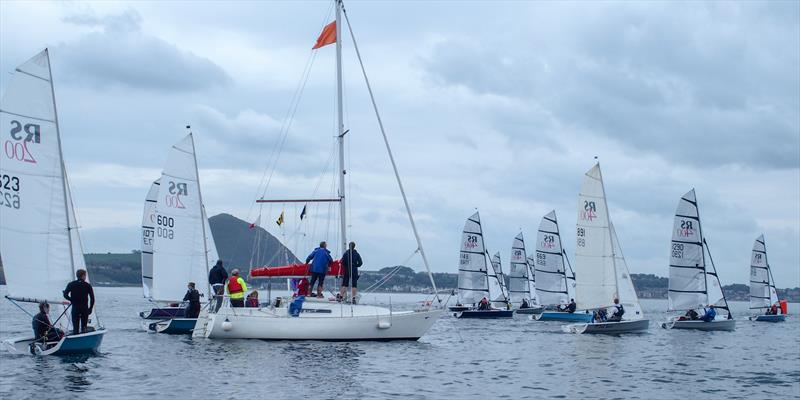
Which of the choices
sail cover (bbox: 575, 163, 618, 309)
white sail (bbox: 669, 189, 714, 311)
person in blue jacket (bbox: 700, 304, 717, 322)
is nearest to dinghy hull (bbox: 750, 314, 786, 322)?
white sail (bbox: 669, 189, 714, 311)

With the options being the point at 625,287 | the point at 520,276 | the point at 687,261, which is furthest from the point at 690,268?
the point at 520,276

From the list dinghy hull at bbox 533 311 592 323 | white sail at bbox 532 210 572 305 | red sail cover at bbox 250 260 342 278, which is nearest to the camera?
red sail cover at bbox 250 260 342 278

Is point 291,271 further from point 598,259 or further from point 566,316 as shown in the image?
point 566,316

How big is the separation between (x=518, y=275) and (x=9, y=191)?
182 feet

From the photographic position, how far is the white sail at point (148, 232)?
4696 cm

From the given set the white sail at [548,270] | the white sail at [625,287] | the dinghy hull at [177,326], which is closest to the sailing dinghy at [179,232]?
the dinghy hull at [177,326]

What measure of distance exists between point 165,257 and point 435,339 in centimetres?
1124

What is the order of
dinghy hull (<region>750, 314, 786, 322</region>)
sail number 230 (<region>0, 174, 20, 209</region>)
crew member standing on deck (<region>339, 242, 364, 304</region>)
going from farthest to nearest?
dinghy hull (<region>750, 314, 786, 322</region>) < crew member standing on deck (<region>339, 242, 364, 304</region>) < sail number 230 (<region>0, 174, 20, 209</region>)

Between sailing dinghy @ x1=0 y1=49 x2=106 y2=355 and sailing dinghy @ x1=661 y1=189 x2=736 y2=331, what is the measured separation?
36.0 metres

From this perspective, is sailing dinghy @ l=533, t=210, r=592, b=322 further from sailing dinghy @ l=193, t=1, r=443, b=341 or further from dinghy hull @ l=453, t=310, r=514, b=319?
sailing dinghy @ l=193, t=1, r=443, b=341

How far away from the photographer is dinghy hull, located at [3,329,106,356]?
21844 millimetres

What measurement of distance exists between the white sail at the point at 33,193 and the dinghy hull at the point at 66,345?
1212 mm

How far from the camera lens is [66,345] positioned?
21.9 metres

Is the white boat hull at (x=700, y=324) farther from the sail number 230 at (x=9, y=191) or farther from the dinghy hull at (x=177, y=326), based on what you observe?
the sail number 230 at (x=9, y=191)
